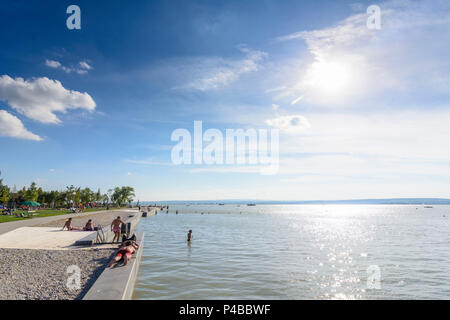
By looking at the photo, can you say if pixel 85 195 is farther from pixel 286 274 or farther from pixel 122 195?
pixel 286 274

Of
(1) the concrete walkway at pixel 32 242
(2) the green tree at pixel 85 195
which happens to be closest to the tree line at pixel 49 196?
(2) the green tree at pixel 85 195

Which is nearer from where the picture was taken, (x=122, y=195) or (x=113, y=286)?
(x=113, y=286)

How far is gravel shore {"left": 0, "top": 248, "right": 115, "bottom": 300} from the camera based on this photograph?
29.7 ft

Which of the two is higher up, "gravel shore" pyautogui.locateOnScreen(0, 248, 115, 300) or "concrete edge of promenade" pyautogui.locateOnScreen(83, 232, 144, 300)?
"concrete edge of promenade" pyautogui.locateOnScreen(83, 232, 144, 300)

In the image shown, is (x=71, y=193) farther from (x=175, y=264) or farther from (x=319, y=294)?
(x=319, y=294)

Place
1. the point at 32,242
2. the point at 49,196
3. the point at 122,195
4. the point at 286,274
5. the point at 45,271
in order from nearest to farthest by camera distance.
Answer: the point at 45,271
the point at 286,274
the point at 32,242
the point at 49,196
the point at 122,195

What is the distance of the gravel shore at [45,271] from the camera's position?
905 cm

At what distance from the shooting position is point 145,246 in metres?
23.3

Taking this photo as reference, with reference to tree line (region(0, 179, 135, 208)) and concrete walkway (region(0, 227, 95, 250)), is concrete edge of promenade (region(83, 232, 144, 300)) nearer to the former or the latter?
concrete walkway (region(0, 227, 95, 250))

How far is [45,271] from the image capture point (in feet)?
38.1

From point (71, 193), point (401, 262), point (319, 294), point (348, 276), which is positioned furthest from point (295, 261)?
point (71, 193)

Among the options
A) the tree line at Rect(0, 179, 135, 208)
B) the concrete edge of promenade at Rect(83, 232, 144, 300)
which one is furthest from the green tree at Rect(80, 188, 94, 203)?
the concrete edge of promenade at Rect(83, 232, 144, 300)

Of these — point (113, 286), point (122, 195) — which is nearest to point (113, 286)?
point (113, 286)
